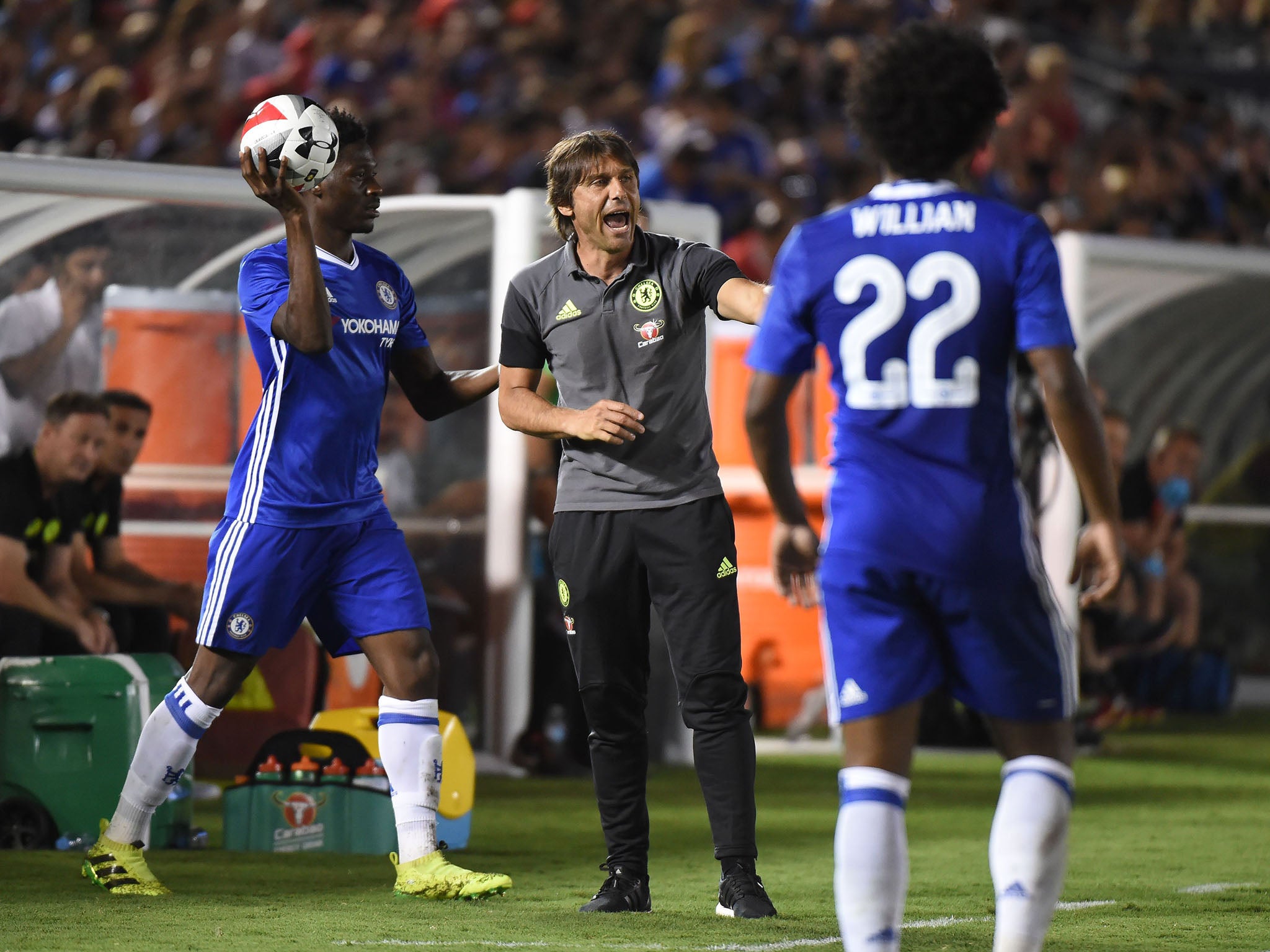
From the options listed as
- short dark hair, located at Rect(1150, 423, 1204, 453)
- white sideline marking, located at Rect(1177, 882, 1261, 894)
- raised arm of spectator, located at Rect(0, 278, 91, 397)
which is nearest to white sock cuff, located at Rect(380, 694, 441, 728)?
white sideline marking, located at Rect(1177, 882, 1261, 894)

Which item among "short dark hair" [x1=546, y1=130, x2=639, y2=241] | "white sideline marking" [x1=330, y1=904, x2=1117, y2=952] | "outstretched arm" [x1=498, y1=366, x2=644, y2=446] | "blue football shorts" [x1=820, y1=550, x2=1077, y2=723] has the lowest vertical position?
"white sideline marking" [x1=330, y1=904, x2=1117, y2=952]

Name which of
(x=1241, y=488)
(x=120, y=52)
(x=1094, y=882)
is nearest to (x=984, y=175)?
(x=1241, y=488)

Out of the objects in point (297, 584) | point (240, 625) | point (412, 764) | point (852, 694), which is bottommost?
point (412, 764)

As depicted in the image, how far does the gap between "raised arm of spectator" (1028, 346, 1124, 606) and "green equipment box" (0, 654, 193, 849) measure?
3.98 m

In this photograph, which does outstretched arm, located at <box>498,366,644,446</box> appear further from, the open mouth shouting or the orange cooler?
the orange cooler

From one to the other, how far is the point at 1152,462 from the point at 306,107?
8309mm

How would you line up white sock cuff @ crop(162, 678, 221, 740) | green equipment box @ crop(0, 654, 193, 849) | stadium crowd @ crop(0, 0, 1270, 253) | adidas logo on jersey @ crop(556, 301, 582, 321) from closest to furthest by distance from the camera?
adidas logo on jersey @ crop(556, 301, 582, 321) < white sock cuff @ crop(162, 678, 221, 740) < green equipment box @ crop(0, 654, 193, 849) < stadium crowd @ crop(0, 0, 1270, 253)

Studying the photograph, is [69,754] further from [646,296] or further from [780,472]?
[780,472]

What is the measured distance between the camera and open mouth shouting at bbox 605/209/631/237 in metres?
5.04

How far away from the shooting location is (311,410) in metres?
5.30

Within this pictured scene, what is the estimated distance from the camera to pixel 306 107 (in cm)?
526

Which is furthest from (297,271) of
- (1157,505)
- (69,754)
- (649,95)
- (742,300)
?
(649,95)

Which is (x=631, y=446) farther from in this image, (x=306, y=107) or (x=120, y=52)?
(x=120, y=52)

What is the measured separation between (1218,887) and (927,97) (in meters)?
3.30
